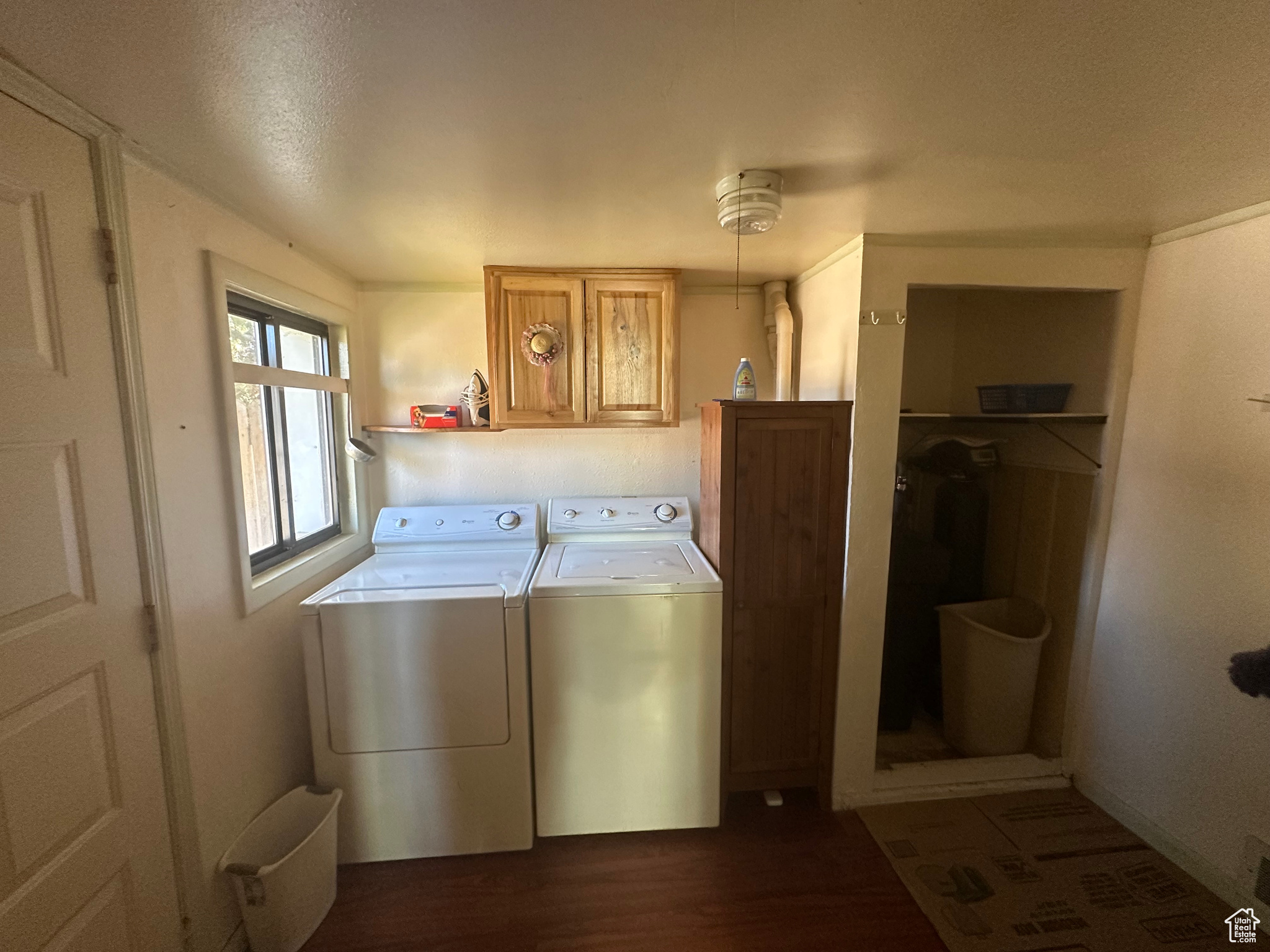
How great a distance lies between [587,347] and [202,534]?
146 cm

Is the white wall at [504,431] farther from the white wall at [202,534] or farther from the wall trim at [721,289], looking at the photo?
the white wall at [202,534]

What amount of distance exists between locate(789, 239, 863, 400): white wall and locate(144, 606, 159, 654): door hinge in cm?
213

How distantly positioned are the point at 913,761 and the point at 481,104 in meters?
2.76

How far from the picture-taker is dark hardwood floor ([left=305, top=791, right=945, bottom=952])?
1380 mm

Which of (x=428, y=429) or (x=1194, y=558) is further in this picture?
(x=428, y=429)

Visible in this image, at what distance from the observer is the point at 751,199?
3.97 ft

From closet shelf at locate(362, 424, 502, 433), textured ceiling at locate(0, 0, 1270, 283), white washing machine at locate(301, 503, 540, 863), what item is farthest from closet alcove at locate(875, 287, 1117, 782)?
closet shelf at locate(362, 424, 502, 433)

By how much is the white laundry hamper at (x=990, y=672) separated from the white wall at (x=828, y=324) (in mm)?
1203

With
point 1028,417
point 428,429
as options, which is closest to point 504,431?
point 428,429

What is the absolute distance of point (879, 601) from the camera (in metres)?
1.78

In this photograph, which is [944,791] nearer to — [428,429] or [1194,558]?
[1194,558]

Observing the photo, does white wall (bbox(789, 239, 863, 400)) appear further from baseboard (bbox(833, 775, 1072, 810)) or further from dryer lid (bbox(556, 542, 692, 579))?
baseboard (bbox(833, 775, 1072, 810))

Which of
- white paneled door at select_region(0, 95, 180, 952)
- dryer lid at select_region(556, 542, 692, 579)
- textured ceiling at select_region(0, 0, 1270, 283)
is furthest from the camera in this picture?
dryer lid at select_region(556, 542, 692, 579)

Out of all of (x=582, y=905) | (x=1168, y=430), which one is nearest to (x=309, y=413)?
(x=582, y=905)
